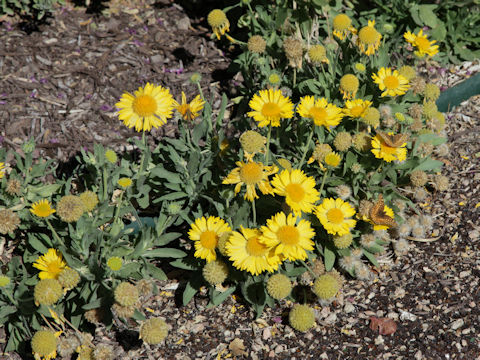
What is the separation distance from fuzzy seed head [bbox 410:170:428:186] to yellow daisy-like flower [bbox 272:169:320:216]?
0.93 meters

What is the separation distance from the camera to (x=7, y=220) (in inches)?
119

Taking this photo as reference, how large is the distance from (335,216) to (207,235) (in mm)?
701

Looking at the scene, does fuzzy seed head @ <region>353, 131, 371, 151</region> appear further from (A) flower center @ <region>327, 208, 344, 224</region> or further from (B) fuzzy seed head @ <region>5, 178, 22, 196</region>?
(B) fuzzy seed head @ <region>5, 178, 22, 196</region>

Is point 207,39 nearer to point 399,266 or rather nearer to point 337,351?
point 399,266

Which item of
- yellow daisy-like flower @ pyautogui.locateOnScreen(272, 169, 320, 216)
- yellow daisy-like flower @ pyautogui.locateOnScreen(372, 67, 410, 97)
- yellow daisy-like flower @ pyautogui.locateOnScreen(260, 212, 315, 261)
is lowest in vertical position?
yellow daisy-like flower @ pyautogui.locateOnScreen(260, 212, 315, 261)

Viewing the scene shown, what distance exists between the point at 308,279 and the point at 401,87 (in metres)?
1.37

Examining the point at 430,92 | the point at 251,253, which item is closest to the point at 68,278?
the point at 251,253

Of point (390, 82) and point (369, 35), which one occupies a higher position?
point (369, 35)

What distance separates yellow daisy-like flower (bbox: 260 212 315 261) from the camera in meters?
2.79

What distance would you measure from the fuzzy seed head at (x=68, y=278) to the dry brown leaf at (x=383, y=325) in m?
1.66

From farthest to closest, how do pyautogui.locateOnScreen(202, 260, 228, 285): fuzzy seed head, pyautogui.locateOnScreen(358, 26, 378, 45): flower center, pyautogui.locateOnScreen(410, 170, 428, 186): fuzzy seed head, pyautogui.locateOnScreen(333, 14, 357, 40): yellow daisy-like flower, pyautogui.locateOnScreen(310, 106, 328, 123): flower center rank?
1. pyautogui.locateOnScreen(333, 14, 357, 40): yellow daisy-like flower
2. pyautogui.locateOnScreen(358, 26, 378, 45): flower center
3. pyautogui.locateOnScreen(410, 170, 428, 186): fuzzy seed head
4. pyautogui.locateOnScreen(310, 106, 328, 123): flower center
5. pyautogui.locateOnScreen(202, 260, 228, 285): fuzzy seed head

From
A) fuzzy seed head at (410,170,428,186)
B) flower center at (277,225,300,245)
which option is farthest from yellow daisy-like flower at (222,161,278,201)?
fuzzy seed head at (410,170,428,186)

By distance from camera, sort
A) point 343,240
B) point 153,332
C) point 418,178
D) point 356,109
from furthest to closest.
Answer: point 418,178 → point 356,109 → point 343,240 → point 153,332

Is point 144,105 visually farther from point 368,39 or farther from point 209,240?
point 368,39
